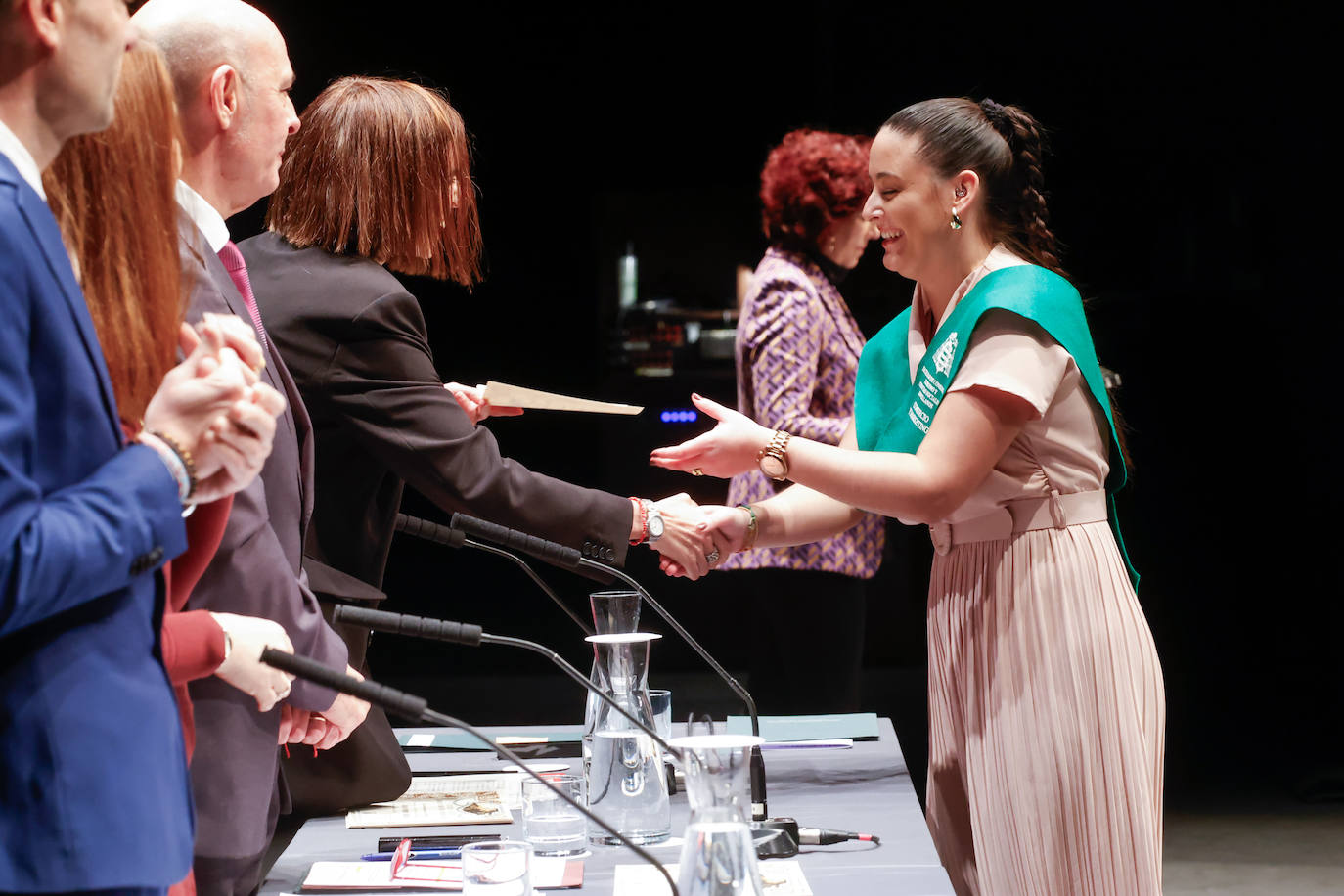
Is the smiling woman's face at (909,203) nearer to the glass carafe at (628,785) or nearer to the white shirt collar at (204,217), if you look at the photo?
the glass carafe at (628,785)

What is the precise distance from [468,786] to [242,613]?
510 millimetres

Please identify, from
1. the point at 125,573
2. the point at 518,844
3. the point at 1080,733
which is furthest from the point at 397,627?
the point at 1080,733

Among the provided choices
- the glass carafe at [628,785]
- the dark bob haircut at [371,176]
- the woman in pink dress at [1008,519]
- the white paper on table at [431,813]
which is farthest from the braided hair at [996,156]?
the white paper on table at [431,813]

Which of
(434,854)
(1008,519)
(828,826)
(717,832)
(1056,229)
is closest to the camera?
(717,832)

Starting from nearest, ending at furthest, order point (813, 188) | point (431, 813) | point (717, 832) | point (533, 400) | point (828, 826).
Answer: point (717, 832)
point (828, 826)
point (431, 813)
point (533, 400)
point (813, 188)

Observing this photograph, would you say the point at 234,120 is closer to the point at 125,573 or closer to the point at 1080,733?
the point at 125,573

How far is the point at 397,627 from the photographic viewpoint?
120cm

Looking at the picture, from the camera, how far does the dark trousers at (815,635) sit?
2.77m

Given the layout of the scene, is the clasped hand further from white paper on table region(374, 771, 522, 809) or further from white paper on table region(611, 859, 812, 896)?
white paper on table region(374, 771, 522, 809)

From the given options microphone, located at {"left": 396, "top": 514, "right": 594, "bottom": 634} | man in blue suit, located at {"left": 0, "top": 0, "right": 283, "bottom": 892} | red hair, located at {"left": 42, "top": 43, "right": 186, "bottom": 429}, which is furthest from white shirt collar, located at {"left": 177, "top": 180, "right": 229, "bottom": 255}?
man in blue suit, located at {"left": 0, "top": 0, "right": 283, "bottom": 892}

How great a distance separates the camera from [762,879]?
1260 mm

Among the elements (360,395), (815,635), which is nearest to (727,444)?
(360,395)

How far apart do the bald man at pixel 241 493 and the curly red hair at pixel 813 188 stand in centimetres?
145

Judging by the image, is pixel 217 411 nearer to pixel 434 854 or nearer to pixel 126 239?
pixel 126 239
